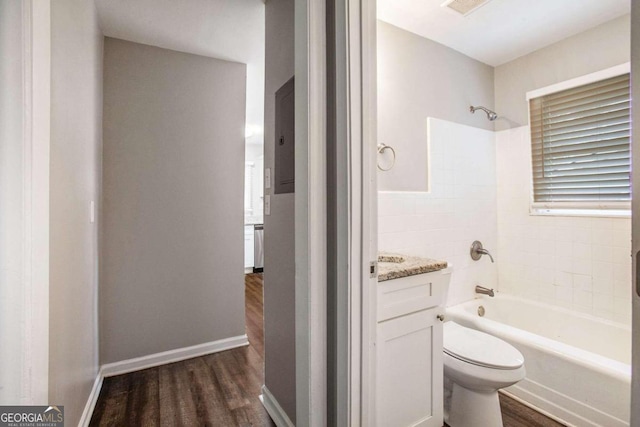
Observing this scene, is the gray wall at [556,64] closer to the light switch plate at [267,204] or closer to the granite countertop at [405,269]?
the granite countertop at [405,269]

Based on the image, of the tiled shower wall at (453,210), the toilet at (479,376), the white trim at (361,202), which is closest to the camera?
the white trim at (361,202)

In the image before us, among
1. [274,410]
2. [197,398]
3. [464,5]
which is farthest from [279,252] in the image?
[464,5]

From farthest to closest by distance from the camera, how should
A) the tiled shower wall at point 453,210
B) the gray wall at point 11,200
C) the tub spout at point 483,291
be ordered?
the tub spout at point 483,291 < the tiled shower wall at point 453,210 < the gray wall at point 11,200

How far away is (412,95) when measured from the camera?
7.39 ft

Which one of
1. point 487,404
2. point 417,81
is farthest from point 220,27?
point 487,404

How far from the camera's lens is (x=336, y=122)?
111 centimetres

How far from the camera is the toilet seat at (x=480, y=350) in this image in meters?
1.53

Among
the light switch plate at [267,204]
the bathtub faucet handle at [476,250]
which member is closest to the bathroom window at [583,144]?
the bathtub faucet handle at [476,250]

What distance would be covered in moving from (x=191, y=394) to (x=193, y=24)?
2.50 meters

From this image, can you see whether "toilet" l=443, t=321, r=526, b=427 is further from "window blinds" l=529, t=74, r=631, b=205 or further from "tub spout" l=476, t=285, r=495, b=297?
"window blinds" l=529, t=74, r=631, b=205

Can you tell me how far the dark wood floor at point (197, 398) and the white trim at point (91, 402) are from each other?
0.03 m

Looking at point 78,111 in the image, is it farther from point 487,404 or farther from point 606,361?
point 606,361

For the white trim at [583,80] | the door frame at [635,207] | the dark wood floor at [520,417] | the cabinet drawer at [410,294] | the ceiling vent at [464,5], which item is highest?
the ceiling vent at [464,5]

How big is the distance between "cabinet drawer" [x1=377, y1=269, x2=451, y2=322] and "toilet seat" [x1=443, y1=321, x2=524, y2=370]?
0.36 meters
